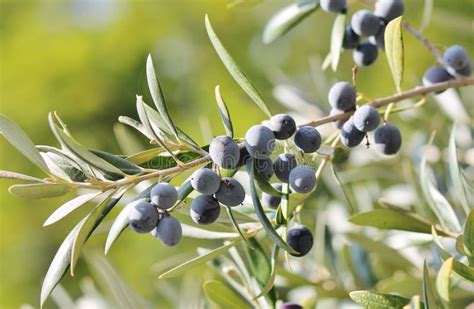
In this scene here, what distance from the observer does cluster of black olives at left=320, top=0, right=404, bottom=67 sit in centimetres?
117

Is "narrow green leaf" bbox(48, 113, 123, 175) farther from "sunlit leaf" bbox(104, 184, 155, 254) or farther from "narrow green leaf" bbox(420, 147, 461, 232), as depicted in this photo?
"narrow green leaf" bbox(420, 147, 461, 232)

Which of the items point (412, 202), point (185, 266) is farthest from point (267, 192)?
point (412, 202)

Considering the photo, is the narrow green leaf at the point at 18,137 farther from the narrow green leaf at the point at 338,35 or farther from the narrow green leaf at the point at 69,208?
the narrow green leaf at the point at 338,35

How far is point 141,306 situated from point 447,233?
579 mm

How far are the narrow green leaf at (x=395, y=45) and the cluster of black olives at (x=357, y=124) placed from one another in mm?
104

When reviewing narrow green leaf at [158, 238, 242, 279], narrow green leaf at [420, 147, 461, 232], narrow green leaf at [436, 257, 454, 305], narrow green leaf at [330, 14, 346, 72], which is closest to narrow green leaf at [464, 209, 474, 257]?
narrow green leaf at [436, 257, 454, 305]

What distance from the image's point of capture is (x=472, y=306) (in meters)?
1.14

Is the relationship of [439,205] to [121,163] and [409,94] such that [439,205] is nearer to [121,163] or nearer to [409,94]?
[409,94]

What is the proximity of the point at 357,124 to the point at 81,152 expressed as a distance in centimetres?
38

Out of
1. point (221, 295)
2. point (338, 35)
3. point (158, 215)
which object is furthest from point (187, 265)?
point (338, 35)

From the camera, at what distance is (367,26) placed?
1.17m

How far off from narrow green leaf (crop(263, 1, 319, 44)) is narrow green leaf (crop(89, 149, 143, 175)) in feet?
1.91

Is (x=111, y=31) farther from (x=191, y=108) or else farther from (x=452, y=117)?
(x=452, y=117)

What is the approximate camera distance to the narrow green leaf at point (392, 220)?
1.03 m
